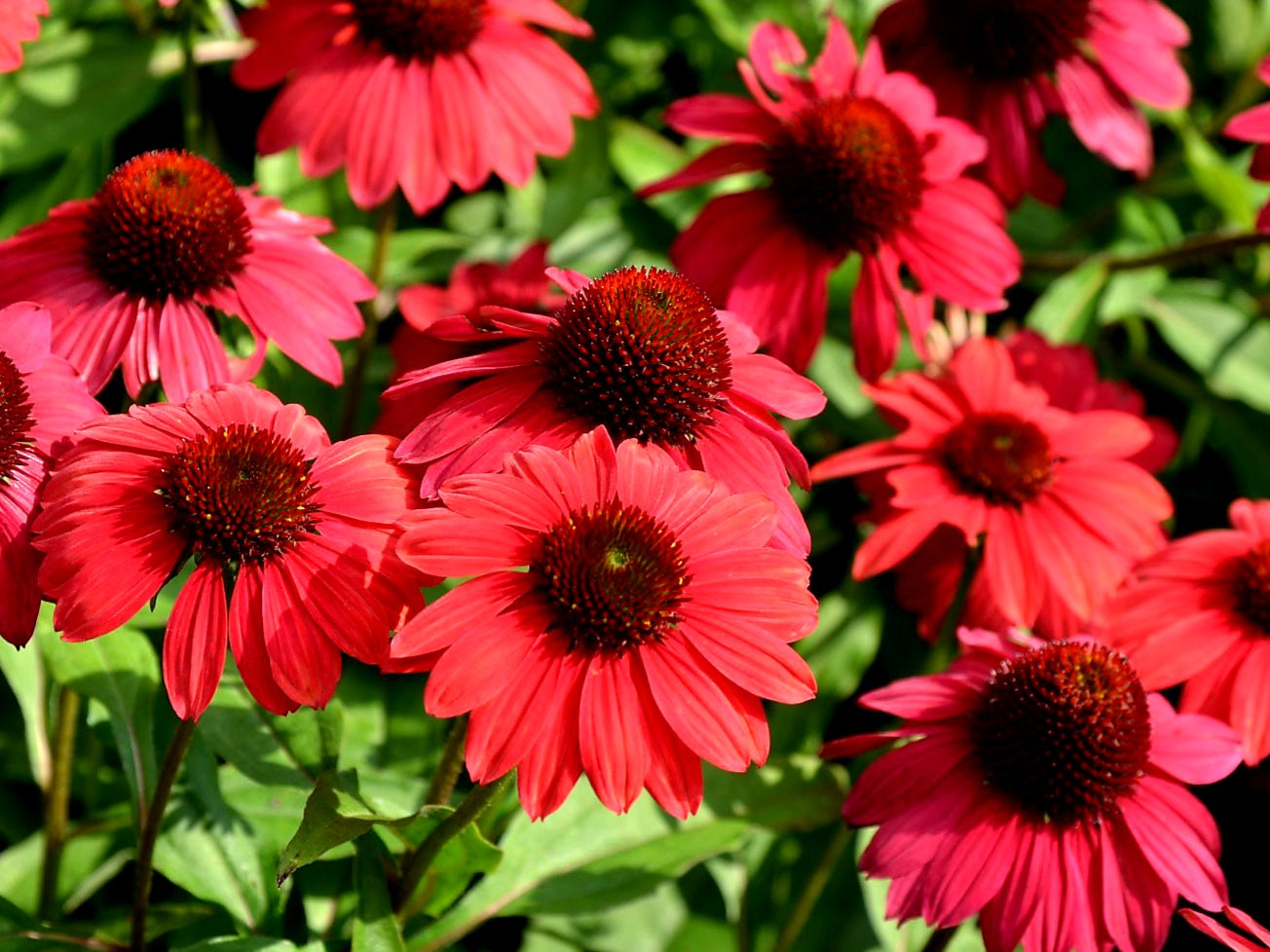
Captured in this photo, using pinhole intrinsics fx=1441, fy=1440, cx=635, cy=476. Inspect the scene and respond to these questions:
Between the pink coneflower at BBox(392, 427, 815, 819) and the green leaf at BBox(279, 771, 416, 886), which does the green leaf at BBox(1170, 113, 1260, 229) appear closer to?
the pink coneflower at BBox(392, 427, 815, 819)

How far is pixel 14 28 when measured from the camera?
144 centimetres

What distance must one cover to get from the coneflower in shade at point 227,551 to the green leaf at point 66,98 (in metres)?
1.00

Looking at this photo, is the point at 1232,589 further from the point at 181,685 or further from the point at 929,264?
the point at 181,685

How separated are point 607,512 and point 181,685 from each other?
349mm

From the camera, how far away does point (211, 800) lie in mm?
1471

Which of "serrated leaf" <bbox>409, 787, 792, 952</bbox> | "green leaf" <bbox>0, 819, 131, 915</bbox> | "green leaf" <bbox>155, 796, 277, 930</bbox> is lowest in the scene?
"green leaf" <bbox>0, 819, 131, 915</bbox>

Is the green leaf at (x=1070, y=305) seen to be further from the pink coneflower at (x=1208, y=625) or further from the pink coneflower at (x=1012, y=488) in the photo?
the pink coneflower at (x=1208, y=625)

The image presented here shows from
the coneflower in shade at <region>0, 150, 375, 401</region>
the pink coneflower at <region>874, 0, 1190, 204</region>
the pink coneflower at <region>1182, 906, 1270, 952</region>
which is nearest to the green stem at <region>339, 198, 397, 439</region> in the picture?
the coneflower in shade at <region>0, 150, 375, 401</region>

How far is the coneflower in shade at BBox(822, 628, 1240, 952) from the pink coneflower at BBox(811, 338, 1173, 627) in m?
0.20

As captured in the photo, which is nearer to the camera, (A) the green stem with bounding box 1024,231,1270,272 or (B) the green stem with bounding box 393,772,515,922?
(B) the green stem with bounding box 393,772,515,922

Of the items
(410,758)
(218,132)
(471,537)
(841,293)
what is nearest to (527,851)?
(410,758)

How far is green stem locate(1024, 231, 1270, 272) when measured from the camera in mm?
1966

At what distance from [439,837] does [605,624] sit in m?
0.29

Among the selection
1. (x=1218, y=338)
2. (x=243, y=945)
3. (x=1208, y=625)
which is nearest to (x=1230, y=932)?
(x=1208, y=625)
